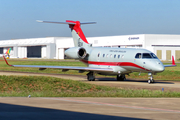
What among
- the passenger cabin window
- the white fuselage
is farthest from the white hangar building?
the passenger cabin window

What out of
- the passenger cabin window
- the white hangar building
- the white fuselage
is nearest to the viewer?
the white fuselage

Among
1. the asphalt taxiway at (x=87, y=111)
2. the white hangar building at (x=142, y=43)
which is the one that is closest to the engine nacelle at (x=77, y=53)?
the asphalt taxiway at (x=87, y=111)

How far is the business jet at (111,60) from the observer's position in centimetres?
2901

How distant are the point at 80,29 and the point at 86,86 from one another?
13.0 m

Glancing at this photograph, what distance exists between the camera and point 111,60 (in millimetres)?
32094

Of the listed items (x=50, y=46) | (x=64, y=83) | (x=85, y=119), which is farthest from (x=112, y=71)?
(x=50, y=46)

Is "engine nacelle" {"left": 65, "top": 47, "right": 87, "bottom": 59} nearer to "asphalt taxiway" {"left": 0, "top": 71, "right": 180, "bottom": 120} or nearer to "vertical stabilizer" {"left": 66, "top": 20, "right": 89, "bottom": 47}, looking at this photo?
"vertical stabilizer" {"left": 66, "top": 20, "right": 89, "bottom": 47}

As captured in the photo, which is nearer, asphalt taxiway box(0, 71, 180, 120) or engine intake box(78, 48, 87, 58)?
asphalt taxiway box(0, 71, 180, 120)

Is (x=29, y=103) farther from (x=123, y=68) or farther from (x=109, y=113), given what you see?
(x=123, y=68)

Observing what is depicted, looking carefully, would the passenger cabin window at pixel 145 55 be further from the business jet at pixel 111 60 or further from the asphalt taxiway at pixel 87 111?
the asphalt taxiway at pixel 87 111

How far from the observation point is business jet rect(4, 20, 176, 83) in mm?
29014

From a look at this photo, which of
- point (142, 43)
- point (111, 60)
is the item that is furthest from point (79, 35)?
point (142, 43)

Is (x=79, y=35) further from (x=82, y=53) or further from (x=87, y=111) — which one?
(x=87, y=111)

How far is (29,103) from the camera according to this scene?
525 inches
